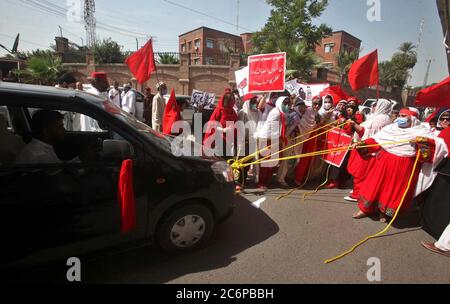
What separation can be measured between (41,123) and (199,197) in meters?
1.71

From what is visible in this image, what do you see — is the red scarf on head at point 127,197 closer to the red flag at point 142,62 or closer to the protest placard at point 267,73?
the protest placard at point 267,73

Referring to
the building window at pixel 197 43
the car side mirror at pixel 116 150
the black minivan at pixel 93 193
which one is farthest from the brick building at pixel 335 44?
the car side mirror at pixel 116 150

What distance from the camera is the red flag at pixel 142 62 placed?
655cm

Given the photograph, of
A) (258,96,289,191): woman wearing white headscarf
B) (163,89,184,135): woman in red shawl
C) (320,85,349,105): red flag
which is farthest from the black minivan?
(320,85,349,105): red flag

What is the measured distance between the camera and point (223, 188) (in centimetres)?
331

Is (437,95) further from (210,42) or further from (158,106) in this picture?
(210,42)

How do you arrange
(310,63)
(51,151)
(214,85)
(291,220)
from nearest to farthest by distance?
(51,151) → (291,220) → (310,63) → (214,85)

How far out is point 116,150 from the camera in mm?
2619

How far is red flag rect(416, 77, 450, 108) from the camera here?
3520mm

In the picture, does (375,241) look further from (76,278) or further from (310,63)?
(310,63)

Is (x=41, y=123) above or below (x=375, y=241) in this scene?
above

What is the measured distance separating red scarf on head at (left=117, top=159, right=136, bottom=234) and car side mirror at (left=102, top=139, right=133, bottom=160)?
0.10 m

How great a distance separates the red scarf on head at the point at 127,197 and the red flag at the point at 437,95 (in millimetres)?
3768
